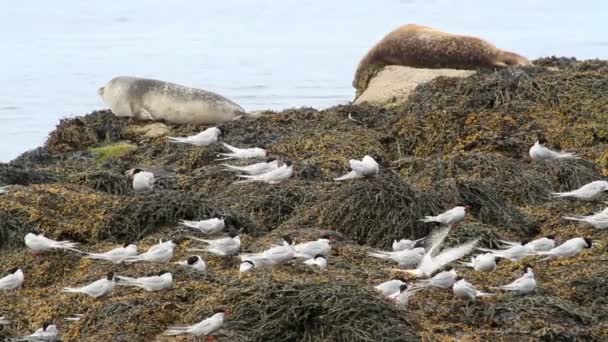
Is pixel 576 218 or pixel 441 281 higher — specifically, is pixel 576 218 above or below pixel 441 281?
below

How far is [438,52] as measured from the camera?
1322 centimetres

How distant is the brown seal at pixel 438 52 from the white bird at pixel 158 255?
686 cm

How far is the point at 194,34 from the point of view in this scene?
33.4 metres

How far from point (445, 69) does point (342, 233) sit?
19.2 ft

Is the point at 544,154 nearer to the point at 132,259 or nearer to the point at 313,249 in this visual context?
the point at 313,249

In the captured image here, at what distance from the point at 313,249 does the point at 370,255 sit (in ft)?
1.47

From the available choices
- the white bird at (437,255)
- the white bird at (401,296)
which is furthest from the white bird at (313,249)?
the white bird at (401,296)

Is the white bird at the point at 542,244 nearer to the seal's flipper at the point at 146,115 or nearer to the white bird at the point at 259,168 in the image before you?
the white bird at the point at 259,168

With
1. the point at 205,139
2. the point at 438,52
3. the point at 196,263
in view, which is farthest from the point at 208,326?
the point at 438,52

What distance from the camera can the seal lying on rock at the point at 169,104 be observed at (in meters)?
11.8

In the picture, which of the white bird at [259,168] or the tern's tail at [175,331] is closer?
the tern's tail at [175,331]

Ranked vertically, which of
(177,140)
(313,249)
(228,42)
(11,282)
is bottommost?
(228,42)

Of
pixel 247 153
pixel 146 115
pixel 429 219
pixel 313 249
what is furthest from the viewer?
pixel 146 115

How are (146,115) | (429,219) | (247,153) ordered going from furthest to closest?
(146,115) → (247,153) → (429,219)
